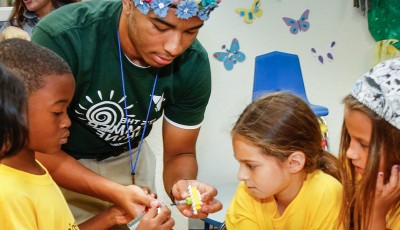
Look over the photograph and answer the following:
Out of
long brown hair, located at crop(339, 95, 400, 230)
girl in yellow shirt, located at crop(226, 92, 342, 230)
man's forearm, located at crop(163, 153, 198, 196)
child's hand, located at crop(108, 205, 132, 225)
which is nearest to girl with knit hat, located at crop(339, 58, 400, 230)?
long brown hair, located at crop(339, 95, 400, 230)

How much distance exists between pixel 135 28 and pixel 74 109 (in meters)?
0.32

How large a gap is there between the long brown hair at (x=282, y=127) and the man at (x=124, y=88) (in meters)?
0.22

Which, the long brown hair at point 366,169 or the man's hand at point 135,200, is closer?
the long brown hair at point 366,169

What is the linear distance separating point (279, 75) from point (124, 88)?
1.16 metres

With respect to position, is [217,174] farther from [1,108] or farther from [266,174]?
[1,108]

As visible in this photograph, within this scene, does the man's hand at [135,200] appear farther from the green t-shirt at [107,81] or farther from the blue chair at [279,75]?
the blue chair at [279,75]

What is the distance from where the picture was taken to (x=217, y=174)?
309cm

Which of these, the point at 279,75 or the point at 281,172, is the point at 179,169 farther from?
the point at 279,75

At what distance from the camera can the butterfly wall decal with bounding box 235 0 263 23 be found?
2941mm

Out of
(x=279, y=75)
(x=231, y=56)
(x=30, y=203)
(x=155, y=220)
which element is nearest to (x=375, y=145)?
(x=155, y=220)

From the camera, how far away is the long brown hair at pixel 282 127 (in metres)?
1.59

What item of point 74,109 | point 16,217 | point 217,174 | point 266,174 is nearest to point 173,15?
point 74,109

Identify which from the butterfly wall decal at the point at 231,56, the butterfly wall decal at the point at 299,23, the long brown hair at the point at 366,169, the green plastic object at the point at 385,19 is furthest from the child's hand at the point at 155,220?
the green plastic object at the point at 385,19

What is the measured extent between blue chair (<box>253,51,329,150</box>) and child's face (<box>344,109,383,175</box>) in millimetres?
1079
